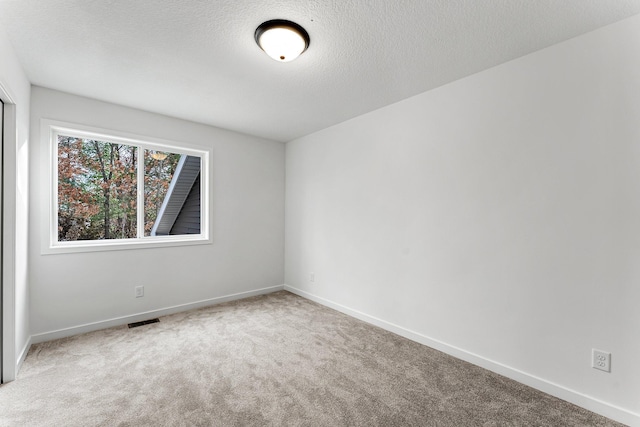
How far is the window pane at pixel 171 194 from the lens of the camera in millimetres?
3572

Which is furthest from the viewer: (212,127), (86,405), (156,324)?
(212,127)

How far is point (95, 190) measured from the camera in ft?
10.5

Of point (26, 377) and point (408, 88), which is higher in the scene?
point (408, 88)

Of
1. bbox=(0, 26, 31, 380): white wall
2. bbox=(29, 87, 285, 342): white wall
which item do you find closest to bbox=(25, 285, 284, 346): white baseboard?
bbox=(29, 87, 285, 342): white wall

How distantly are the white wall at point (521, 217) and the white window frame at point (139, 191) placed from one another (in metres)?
2.13

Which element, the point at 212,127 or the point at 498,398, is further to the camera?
the point at 212,127

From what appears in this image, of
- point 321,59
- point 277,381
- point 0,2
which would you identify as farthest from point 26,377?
point 321,59

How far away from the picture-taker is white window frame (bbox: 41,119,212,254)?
9.24 ft

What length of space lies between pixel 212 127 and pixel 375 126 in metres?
2.21

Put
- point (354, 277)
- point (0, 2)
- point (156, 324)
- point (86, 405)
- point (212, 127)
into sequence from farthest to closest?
point (212, 127)
point (354, 277)
point (156, 324)
point (86, 405)
point (0, 2)

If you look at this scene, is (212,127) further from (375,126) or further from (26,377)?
(26,377)

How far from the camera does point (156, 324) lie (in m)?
3.21

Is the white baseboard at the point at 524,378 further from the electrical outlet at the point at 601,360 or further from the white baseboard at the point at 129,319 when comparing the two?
the white baseboard at the point at 129,319

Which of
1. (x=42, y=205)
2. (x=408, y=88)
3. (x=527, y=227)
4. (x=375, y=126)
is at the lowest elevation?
(x=527, y=227)
